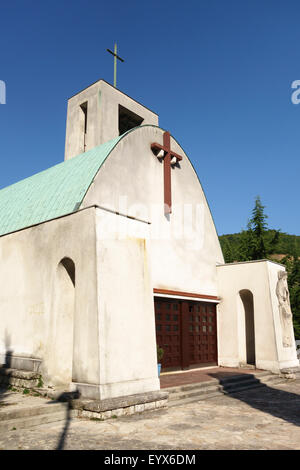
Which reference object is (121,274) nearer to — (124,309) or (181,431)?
(124,309)

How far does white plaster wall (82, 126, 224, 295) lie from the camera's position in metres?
12.1

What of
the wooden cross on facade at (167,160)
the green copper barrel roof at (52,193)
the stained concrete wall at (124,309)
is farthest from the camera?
the wooden cross on facade at (167,160)

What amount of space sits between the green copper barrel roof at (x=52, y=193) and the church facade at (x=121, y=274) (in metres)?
0.06

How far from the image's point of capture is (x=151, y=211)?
1341 cm

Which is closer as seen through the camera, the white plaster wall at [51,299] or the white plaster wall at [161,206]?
the white plaster wall at [51,299]

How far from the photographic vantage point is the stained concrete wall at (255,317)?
46.3ft

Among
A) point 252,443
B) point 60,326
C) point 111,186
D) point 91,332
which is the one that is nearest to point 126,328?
point 91,332

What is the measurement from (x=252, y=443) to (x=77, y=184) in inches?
336

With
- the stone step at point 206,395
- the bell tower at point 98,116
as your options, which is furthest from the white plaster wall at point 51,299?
the bell tower at point 98,116

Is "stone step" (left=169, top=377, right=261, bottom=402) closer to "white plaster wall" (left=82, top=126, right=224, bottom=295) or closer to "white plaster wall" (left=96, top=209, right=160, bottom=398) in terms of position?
"white plaster wall" (left=96, top=209, right=160, bottom=398)

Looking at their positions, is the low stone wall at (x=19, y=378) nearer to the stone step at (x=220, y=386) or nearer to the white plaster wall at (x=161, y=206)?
the stone step at (x=220, y=386)

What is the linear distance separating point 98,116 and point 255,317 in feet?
36.8

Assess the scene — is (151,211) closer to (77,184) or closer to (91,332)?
(77,184)

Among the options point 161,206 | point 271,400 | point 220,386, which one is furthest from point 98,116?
point 271,400
